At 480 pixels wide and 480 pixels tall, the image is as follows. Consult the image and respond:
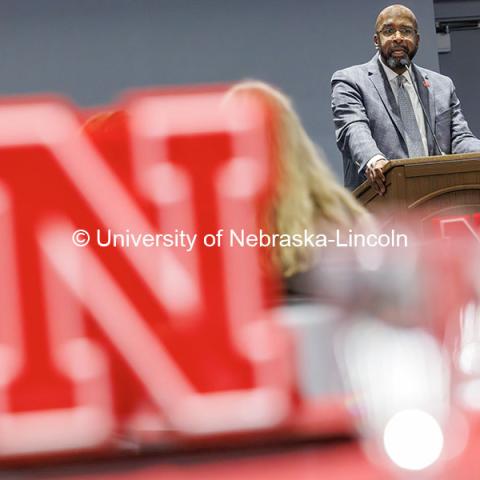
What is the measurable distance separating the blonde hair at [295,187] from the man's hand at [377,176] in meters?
1.13

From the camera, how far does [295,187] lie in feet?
1.67

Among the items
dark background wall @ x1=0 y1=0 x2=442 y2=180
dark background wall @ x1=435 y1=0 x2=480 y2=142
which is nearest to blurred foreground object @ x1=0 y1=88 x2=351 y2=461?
dark background wall @ x1=0 y1=0 x2=442 y2=180

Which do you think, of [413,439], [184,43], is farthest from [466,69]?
[413,439]

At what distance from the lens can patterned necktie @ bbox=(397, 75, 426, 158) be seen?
6.29 feet

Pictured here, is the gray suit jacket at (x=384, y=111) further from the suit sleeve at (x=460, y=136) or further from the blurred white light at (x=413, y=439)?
the blurred white light at (x=413, y=439)

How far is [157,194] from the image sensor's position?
1.36 feet

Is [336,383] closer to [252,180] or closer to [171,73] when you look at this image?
[252,180]

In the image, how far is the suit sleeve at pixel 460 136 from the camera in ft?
6.29

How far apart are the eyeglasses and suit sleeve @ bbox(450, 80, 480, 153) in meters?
0.16

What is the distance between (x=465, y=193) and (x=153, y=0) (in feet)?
7.28

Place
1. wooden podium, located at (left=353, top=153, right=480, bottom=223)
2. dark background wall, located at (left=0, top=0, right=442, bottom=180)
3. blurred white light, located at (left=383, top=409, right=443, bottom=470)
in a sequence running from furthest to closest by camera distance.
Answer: dark background wall, located at (left=0, top=0, right=442, bottom=180), wooden podium, located at (left=353, top=153, right=480, bottom=223), blurred white light, located at (left=383, top=409, right=443, bottom=470)

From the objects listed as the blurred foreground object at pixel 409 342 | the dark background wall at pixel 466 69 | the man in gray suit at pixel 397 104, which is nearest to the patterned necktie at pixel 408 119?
the man in gray suit at pixel 397 104

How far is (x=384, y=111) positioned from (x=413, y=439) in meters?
1.56

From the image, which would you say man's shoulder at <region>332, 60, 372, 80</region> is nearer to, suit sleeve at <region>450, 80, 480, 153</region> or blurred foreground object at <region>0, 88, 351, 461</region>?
suit sleeve at <region>450, 80, 480, 153</region>
